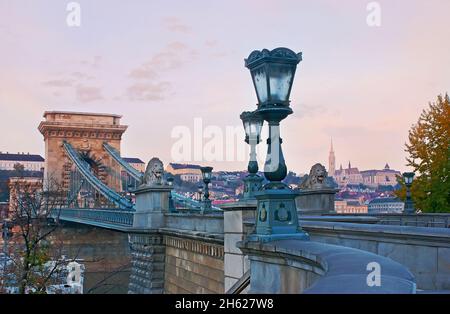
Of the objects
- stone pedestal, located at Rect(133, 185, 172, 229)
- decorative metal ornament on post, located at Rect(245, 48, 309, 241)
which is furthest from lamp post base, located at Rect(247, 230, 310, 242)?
stone pedestal, located at Rect(133, 185, 172, 229)

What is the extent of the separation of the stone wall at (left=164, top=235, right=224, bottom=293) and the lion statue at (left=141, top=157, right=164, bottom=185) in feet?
5.88

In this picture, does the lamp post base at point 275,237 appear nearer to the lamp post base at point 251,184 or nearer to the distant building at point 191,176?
the lamp post base at point 251,184

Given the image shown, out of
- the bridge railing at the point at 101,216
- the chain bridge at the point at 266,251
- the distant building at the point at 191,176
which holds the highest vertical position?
the distant building at the point at 191,176

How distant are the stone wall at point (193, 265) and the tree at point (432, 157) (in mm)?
14018

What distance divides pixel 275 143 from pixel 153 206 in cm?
1622

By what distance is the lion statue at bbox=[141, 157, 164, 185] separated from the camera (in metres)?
22.0

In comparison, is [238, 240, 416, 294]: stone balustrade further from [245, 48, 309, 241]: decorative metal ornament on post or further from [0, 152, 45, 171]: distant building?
[0, 152, 45, 171]: distant building

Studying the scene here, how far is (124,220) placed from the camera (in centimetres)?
3347

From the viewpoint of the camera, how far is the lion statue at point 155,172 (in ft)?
72.1

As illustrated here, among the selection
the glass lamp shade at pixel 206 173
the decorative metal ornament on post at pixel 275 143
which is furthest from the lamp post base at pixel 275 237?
the glass lamp shade at pixel 206 173
